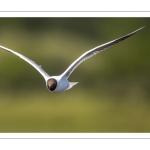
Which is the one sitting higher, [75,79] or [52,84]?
[75,79]

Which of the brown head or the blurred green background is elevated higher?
the blurred green background

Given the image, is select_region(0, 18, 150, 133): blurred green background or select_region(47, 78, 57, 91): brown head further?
select_region(0, 18, 150, 133): blurred green background

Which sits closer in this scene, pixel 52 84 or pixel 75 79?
pixel 52 84

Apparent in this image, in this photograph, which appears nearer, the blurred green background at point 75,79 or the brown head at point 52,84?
the brown head at point 52,84

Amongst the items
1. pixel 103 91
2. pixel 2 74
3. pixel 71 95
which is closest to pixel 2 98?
pixel 2 74

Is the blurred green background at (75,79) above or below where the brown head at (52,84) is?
above

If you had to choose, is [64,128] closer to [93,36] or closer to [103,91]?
[103,91]
